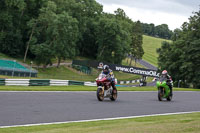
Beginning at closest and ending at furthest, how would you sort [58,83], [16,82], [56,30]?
[16,82], [58,83], [56,30]

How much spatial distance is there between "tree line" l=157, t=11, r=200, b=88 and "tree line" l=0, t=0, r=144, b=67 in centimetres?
2000

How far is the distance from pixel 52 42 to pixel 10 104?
55.9m

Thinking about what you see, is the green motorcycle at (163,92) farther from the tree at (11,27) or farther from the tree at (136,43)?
the tree at (136,43)

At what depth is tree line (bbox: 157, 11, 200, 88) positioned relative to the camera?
52656 mm

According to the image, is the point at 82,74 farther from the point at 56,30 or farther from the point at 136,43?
the point at 136,43

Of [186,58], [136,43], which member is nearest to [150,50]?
[136,43]

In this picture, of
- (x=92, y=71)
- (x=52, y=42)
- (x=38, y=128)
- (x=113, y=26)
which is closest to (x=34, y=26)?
(x=52, y=42)

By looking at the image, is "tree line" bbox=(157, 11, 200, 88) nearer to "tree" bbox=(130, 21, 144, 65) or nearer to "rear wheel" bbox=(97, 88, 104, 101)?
"tree" bbox=(130, 21, 144, 65)

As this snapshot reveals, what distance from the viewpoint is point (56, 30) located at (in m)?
68.5

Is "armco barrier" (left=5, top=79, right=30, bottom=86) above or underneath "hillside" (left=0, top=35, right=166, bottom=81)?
underneath

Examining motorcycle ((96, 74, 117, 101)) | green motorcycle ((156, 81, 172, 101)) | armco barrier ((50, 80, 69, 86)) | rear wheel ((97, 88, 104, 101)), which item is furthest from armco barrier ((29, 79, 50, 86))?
green motorcycle ((156, 81, 172, 101))

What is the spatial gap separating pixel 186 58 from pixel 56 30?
26.3 m

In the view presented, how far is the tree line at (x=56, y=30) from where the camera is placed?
68.9 m

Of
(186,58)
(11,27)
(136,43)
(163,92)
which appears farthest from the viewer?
(136,43)
